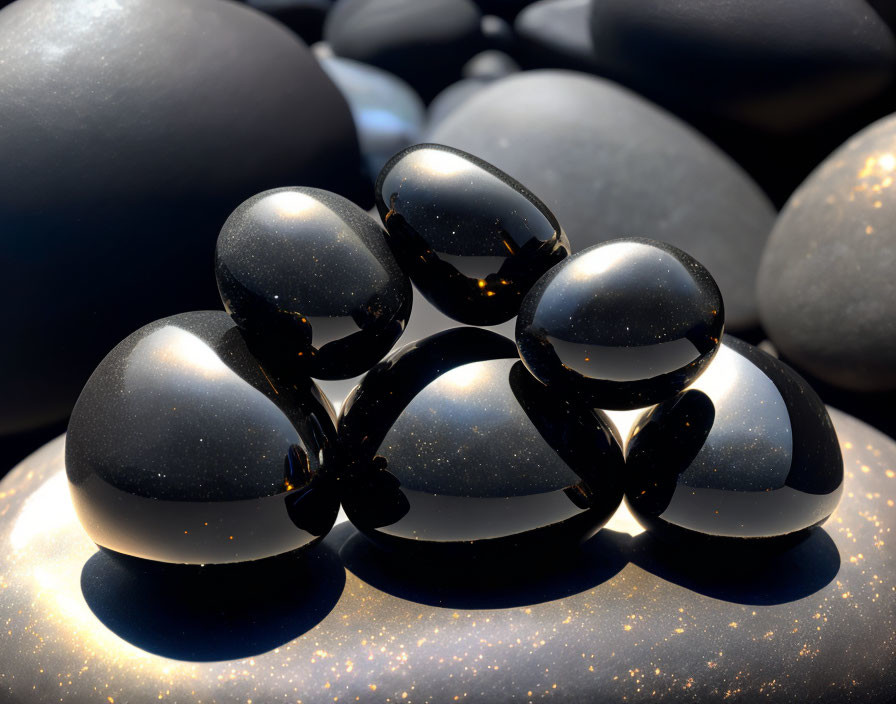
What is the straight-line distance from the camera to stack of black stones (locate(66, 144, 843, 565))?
90cm

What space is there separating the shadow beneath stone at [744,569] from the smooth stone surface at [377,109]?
65.3 inches

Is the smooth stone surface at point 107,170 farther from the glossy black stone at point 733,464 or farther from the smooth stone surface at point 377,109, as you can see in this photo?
the smooth stone surface at point 377,109

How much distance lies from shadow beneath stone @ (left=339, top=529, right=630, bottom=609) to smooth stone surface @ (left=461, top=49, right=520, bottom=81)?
2439 mm

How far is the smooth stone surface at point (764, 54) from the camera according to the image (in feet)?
5.64

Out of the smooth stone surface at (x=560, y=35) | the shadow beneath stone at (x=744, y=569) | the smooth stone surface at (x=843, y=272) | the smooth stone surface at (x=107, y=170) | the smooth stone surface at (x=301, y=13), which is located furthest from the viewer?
the smooth stone surface at (x=301, y=13)

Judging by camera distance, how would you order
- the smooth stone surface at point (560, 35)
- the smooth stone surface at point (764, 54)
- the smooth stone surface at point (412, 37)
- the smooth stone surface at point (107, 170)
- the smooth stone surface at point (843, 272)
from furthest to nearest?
the smooth stone surface at point (412, 37) → the smooth stone surface at point (560, 35) → the smooth stone surface at point (764, 54) → the smooth stone surface at point (843, 272) → the smooth stone surface at point (107, 170)

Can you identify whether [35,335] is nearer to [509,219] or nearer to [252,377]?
[252,377]

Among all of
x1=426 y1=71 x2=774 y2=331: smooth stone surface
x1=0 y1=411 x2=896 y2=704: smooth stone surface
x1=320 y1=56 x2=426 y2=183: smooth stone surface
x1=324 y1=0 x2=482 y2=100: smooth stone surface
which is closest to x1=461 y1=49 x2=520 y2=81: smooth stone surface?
x1=324 y1=0 x2=482 y2=100: smooth stone surface

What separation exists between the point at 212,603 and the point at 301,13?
3.05 meters

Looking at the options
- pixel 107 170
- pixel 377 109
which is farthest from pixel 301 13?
pixel 107 170

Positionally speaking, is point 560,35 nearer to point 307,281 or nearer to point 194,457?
point 307,281

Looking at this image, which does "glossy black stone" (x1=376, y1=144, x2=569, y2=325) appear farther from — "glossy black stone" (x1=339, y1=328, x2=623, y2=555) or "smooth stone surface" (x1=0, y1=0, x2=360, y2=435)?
"smooth stone surface" (x1=0, y1=0, x2=360, y2=435)

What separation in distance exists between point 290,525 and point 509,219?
37 centimetres

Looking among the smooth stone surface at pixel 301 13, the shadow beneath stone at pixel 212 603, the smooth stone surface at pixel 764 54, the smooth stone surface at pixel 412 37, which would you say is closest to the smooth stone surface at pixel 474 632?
the shadow beneath stone at pixel 212 603
